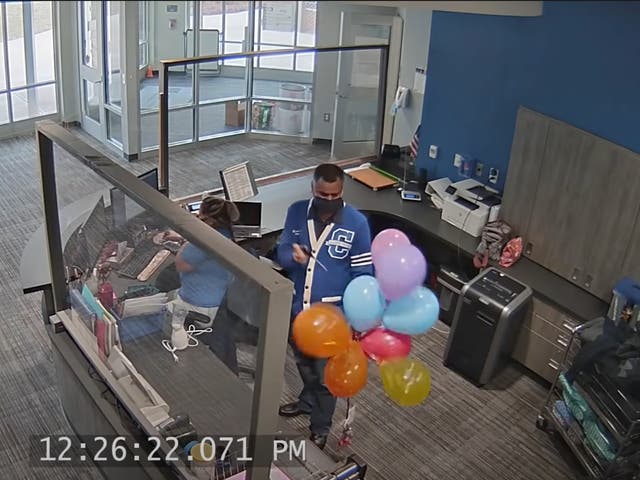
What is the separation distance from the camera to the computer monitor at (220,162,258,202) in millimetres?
4899

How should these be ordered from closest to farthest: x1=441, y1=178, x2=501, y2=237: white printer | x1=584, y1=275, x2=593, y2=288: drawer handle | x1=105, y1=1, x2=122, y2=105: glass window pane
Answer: x1=584, y1=275, x2=593, y2=288: drawer handle < x1=441, y1=178, x2=501, y2=237: white printer < x1=105, y1=1, x2=122, y2=105: glass window pane

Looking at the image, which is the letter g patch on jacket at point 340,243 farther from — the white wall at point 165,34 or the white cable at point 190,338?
the white wall at point 165,34

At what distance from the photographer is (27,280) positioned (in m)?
4.07

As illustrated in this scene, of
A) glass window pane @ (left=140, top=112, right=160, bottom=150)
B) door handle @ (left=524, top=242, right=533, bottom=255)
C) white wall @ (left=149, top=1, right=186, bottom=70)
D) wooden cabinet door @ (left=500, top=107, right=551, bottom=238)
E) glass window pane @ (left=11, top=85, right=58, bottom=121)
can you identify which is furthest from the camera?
white wall @ (left=149, top=1, right=186, bottom=70)

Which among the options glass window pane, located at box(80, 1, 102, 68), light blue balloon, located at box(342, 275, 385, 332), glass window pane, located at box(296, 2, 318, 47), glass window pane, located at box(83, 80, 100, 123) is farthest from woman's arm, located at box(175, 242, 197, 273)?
glass window pane, located at box(296, 2, 318, 47)

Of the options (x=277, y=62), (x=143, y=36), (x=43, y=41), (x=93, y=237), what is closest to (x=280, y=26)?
(x=277, y=62)

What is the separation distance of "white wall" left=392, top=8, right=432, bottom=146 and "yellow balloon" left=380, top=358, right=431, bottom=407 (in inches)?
159

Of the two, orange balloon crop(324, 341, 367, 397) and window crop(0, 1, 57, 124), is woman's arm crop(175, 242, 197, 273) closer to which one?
orange balloon crop(324, 341, 367, 397)

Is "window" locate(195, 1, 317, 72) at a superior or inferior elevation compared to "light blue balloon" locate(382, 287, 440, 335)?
superior

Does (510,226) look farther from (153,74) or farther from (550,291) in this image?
(153,74)

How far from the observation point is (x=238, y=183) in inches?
195

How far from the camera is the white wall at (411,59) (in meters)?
6.91

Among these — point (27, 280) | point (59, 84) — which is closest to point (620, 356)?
point (27, 280)

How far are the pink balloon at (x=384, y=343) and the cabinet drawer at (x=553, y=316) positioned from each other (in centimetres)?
165
